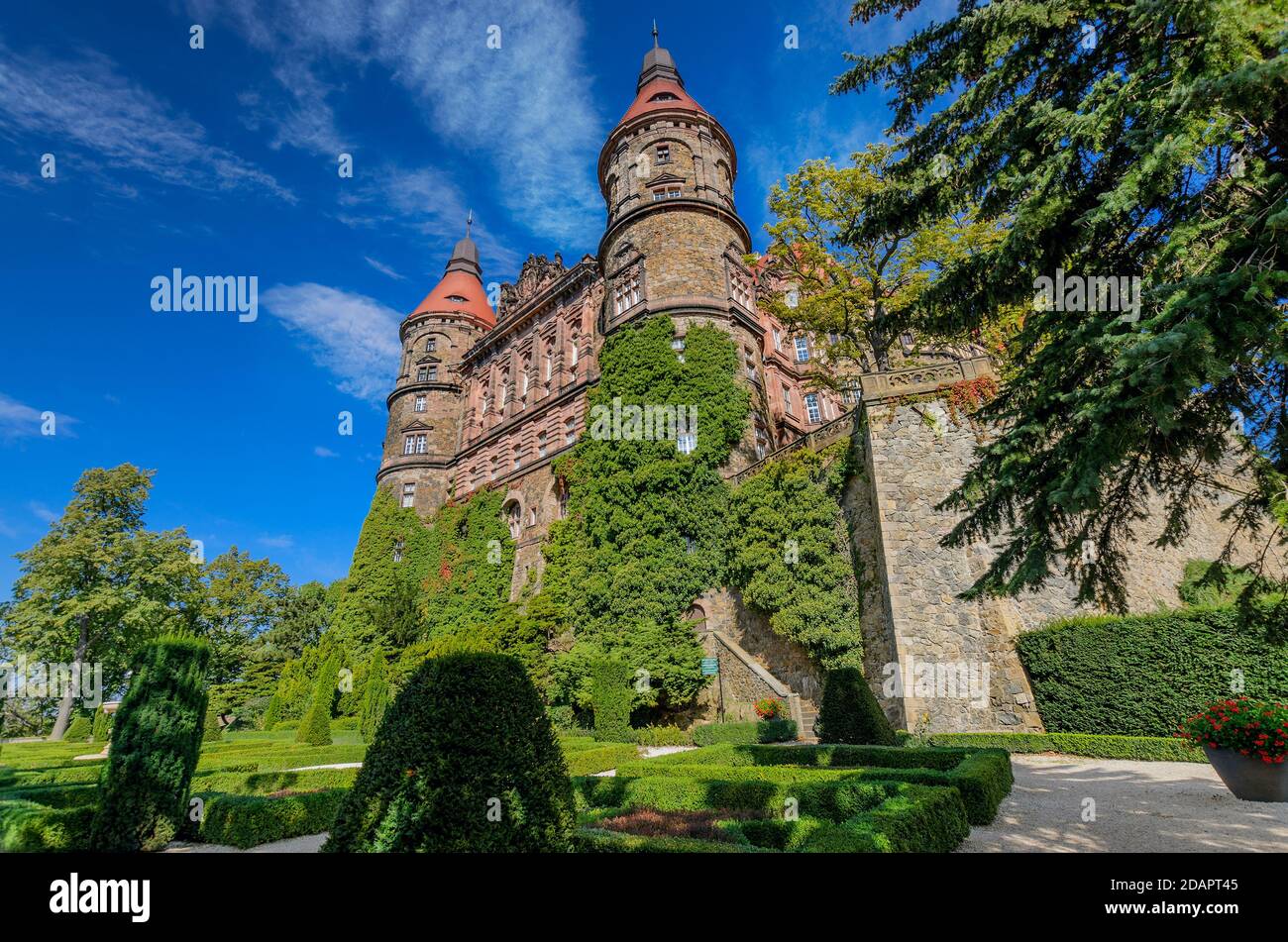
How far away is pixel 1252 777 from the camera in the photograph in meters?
7.64

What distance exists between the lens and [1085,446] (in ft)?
16.4

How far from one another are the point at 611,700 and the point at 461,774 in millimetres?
14955

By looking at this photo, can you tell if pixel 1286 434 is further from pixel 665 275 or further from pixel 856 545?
pixel 665 275

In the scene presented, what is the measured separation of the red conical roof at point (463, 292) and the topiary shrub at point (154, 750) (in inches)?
1437

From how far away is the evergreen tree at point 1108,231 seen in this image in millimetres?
4469

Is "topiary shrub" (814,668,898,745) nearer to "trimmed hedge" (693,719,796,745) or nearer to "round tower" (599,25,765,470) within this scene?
"trimmed hedge" (693,719,796,745)

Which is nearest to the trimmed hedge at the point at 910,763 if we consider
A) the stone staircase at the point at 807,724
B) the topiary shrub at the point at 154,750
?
the stone staircase at the point at 807,724

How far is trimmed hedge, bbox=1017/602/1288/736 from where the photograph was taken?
36.8ft

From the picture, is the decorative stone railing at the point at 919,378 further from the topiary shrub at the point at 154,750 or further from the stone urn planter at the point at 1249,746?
the topiary shrub at the point at 154,750

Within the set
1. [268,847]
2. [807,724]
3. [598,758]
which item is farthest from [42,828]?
[807,724]
